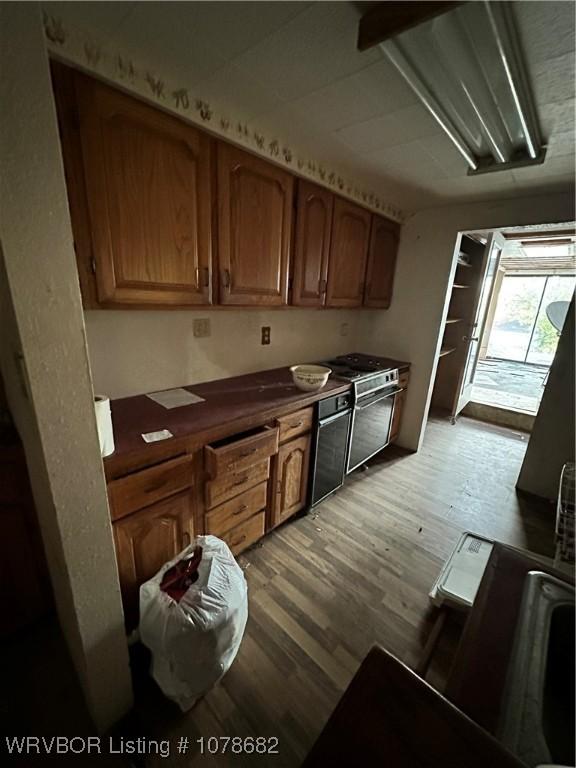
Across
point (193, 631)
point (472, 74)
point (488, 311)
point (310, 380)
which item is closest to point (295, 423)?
point (310, 380)

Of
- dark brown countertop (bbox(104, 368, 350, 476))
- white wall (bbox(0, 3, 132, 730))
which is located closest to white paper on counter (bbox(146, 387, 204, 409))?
dark brown countertop (bbox(104, 368, 350, 476))

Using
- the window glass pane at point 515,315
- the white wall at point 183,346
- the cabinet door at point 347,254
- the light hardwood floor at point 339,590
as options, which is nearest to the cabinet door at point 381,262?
the cabinet door at point 347,254

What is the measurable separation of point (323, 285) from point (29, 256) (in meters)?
1.72

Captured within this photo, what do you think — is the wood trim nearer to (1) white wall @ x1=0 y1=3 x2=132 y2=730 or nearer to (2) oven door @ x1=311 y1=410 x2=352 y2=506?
(1) white wall @ x1=0 y1=3 x2=132 y2=730

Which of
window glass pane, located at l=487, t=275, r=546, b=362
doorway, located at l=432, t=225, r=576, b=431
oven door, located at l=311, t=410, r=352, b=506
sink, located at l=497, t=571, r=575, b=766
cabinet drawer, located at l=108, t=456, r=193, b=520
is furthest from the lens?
window glass pane, located at l=487, t=275, r=546, b=362

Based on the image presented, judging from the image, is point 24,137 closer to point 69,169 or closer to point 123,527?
point 69,169

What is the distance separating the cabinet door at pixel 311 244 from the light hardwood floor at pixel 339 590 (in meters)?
1.49

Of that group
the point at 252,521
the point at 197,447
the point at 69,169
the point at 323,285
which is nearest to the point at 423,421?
the point at 323,285

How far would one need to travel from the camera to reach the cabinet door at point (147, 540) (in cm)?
108

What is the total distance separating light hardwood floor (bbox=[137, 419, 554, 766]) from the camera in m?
1.04

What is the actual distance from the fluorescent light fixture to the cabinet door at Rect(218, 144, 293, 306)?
75 centimetres

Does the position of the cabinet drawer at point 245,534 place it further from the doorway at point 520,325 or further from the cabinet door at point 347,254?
the doorway at point 520,325

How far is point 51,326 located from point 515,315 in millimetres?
8155

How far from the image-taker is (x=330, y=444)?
→ 6.48 ft
